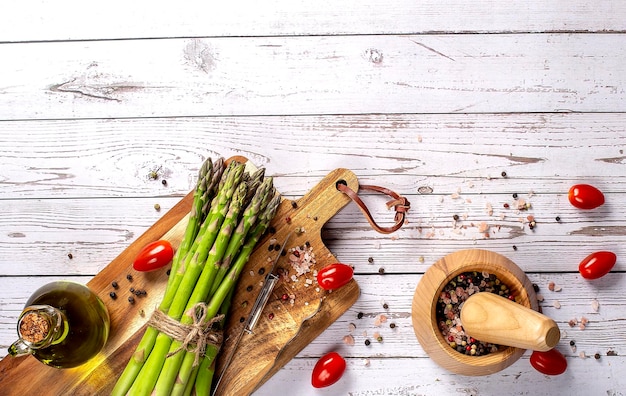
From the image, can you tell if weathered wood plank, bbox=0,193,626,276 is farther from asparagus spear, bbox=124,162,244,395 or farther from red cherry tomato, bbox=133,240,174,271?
asparagus spear, bbox=124,162,244,395

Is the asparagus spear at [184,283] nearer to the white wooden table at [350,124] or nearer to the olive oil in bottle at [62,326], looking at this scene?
the olive oil in bottle at [62,326]

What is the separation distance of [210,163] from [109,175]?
42 cm

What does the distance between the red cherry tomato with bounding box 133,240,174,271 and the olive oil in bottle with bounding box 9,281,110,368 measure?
0.15 m

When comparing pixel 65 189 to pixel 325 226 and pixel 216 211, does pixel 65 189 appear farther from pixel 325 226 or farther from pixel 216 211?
pixel 325 226

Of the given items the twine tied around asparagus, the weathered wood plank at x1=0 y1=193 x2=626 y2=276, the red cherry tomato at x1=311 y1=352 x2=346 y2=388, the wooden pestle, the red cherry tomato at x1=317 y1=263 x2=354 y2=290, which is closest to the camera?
the wooden pestle

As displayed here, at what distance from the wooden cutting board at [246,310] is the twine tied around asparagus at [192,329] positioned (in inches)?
4.8

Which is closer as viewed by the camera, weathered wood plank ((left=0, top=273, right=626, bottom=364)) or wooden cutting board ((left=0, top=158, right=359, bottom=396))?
wooden cutting board ((left=0, top=158, right=359, bottom=396))

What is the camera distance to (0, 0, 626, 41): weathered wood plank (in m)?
2.04

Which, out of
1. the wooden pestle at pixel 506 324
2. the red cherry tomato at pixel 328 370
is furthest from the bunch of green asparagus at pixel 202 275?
the wooden pestle at pixel 506 324

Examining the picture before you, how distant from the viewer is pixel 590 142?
2.04m

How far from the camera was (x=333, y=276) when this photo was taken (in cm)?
181

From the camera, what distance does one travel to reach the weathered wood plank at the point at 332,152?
203 cm

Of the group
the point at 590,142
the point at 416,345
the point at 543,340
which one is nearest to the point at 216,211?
the point at 416,345

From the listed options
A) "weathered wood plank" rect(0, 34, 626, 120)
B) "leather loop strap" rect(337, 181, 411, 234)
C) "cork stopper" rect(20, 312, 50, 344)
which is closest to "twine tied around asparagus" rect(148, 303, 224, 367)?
"cork stopper" rect(20, 312, 50, 344)
